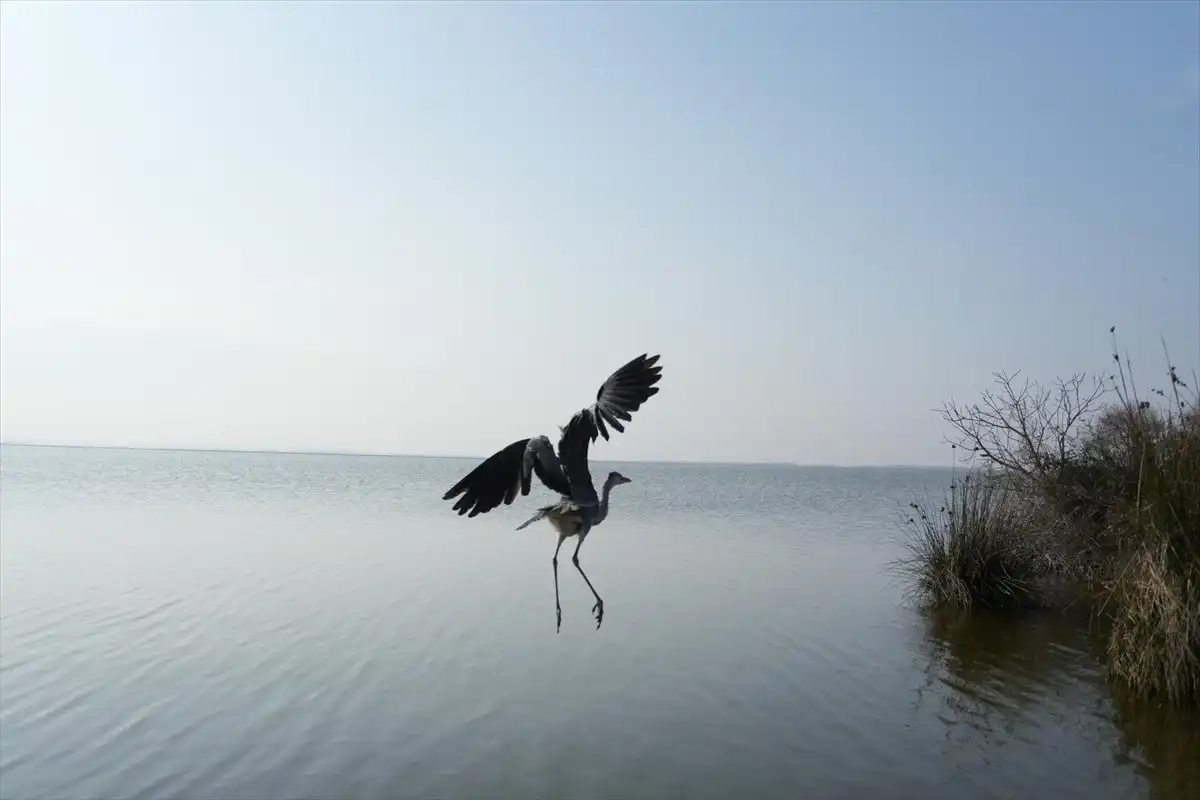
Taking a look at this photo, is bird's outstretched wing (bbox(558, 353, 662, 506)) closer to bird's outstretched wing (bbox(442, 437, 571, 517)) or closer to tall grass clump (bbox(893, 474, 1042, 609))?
bird's outstretched wing (bbox(442, 437, 571, 517))

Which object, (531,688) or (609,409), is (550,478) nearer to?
(609,409)

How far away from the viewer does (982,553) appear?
13773mm

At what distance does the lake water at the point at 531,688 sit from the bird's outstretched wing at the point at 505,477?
246 centimetres

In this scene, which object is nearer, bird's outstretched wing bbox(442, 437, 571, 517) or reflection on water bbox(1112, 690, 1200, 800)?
bird's outstretched wing bbox(442, 437, 571, 517)

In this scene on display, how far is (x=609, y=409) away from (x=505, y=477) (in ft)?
3.19

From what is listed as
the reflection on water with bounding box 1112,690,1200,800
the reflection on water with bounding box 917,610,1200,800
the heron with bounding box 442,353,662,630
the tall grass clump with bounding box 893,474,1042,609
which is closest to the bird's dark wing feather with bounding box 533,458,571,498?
the heron with bounding box 442,353,662,630

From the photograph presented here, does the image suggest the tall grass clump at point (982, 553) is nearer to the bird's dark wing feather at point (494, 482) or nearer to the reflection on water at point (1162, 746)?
the reflection on water at point (1162, 746)

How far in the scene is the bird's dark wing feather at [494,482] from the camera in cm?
684

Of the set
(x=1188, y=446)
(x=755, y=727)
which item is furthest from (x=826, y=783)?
(x=1188, y=446)

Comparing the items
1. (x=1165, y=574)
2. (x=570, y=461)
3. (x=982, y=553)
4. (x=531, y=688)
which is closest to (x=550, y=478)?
(x=570, y=461)

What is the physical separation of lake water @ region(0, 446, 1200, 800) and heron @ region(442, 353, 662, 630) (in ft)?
6.74

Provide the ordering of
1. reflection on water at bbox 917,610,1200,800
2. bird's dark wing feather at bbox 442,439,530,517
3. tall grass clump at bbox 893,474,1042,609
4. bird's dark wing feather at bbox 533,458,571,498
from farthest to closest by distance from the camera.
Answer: tall grass clump at bbox 893,474,1042,609 → reflection on water at bbox 917,610,1200,800 → bird's dark wing feather at bbox 533,458,571,498 → bird's dark wing feather at bbox 442,439,530,517

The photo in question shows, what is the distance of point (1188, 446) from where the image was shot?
27.8 feet

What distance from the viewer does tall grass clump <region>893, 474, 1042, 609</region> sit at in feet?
44.5
